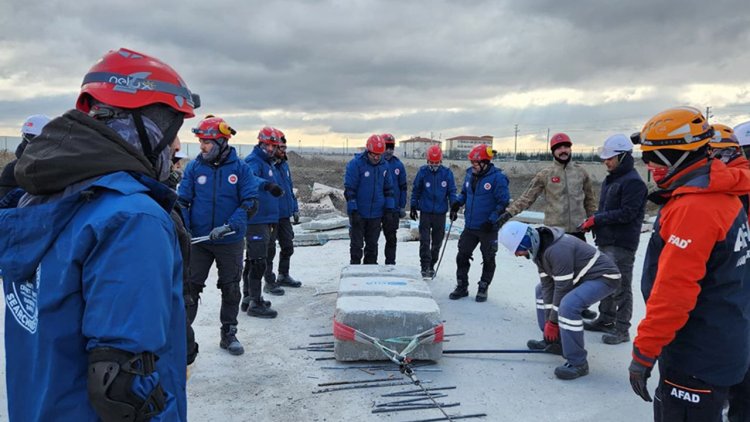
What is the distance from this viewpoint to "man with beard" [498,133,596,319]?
552cm

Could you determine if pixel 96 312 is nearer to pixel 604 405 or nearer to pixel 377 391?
pixel 377 391

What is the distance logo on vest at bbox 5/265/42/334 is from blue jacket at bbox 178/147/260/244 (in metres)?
3.01

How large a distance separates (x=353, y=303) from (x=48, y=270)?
3.19 metres

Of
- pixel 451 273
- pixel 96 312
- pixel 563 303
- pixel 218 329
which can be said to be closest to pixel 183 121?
pixel 96 312

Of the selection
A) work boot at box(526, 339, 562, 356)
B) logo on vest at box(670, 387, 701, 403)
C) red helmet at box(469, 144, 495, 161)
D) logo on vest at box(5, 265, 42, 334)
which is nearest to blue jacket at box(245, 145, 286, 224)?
red helmet at box(469, 144, 495, 161)

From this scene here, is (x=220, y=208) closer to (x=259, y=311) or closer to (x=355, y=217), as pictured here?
(x=259, y=311)

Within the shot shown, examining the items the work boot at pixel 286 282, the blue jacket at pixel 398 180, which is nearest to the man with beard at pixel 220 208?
the work boot at pixel 286 282

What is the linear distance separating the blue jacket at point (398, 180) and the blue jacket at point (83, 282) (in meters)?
6.02

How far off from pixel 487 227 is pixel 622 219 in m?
1.77

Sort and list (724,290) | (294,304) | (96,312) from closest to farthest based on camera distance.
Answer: (96,312) → (724,290) → (294,304)

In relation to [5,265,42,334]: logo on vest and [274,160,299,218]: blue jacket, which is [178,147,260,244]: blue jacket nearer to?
[274,160,299,218]: blue jacket

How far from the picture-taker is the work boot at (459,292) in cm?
628

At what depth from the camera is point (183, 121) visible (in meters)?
1.70

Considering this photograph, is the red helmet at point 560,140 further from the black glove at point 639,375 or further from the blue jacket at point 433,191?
the black glove at point 639,375
